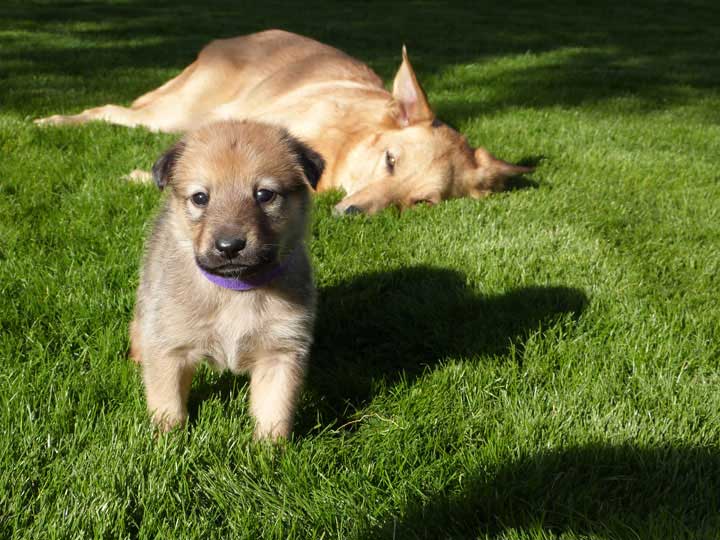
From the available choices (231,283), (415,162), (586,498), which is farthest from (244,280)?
(415,162)

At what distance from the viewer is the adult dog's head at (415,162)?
5172 mm


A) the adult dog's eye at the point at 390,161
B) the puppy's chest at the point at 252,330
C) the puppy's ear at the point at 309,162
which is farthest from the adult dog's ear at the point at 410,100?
the puppy's chest at the point at 252,330

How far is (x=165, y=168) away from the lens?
8.96 feet

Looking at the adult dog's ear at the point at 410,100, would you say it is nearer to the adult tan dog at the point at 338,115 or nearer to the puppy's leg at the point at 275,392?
the adult tan dog at the point at 338,115

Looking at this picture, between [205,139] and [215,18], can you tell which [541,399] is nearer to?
[205,139]

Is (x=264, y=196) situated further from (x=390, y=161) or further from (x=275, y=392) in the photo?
(x=390, y=161)

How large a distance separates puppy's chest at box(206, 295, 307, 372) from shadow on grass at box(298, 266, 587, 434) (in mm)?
359

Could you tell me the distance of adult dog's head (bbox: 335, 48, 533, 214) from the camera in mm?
5172

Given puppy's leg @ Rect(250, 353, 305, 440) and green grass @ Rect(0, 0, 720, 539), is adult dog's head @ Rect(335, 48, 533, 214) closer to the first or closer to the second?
green grass @ Rect(0, 0, 720, 539)

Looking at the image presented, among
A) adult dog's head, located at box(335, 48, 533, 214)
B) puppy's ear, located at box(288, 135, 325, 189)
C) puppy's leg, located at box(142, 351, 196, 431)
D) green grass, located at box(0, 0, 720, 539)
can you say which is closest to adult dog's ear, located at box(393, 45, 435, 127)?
adult dog's head, located at box(335, 48, 533, 214)

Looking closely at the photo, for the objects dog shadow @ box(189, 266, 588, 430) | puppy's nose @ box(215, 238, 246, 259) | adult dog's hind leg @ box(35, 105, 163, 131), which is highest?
puppy's nose @ box(215, 238, 246, 259)

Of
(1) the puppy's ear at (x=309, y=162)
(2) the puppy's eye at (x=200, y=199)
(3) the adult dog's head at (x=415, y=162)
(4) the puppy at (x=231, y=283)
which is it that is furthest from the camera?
(3) the adult dog's head at (x=415, y=162)

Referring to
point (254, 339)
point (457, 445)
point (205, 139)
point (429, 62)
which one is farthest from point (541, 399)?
point (429, 62)

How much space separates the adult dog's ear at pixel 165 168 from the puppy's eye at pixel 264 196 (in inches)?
15.0
